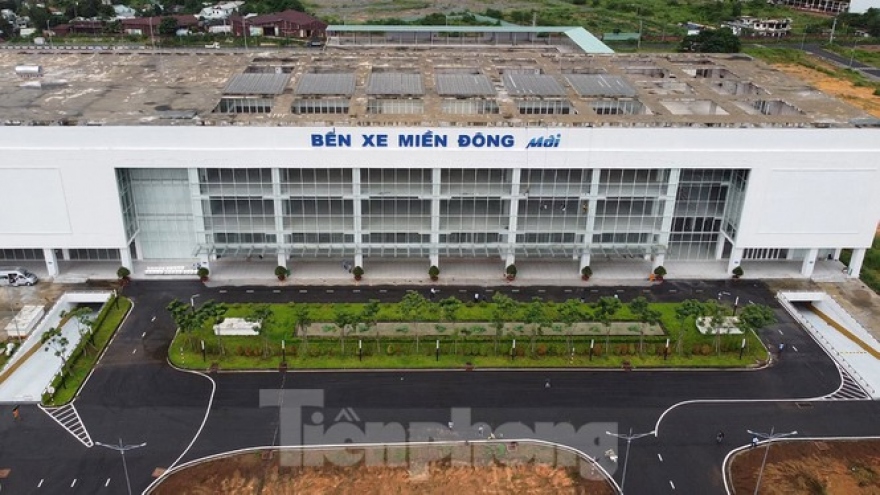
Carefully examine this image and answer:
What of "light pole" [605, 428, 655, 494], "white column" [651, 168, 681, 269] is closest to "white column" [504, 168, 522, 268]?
"white column" [651, 168, 681, 269]

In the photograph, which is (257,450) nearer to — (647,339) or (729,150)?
(647,339)

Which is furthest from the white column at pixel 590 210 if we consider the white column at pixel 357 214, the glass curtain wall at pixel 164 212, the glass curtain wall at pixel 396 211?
the glass curtain wall at pixel 164 212

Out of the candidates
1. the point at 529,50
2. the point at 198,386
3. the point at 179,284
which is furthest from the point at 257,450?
the point at 529,50

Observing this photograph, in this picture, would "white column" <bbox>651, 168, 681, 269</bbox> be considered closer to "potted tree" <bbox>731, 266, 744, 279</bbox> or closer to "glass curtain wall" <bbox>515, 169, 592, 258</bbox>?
"potted tree" <bbox>731, 266, 744, 279</bbox>

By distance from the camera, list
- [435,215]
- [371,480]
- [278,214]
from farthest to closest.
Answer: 1. [435,215]
2. [278,214]
3. [371,480]

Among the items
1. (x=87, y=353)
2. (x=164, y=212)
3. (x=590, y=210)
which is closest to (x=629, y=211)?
(x=590, y=210)

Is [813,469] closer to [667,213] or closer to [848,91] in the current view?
[667,213]

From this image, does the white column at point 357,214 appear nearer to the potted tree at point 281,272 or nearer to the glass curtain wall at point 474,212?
the potted tree at point 281,272
